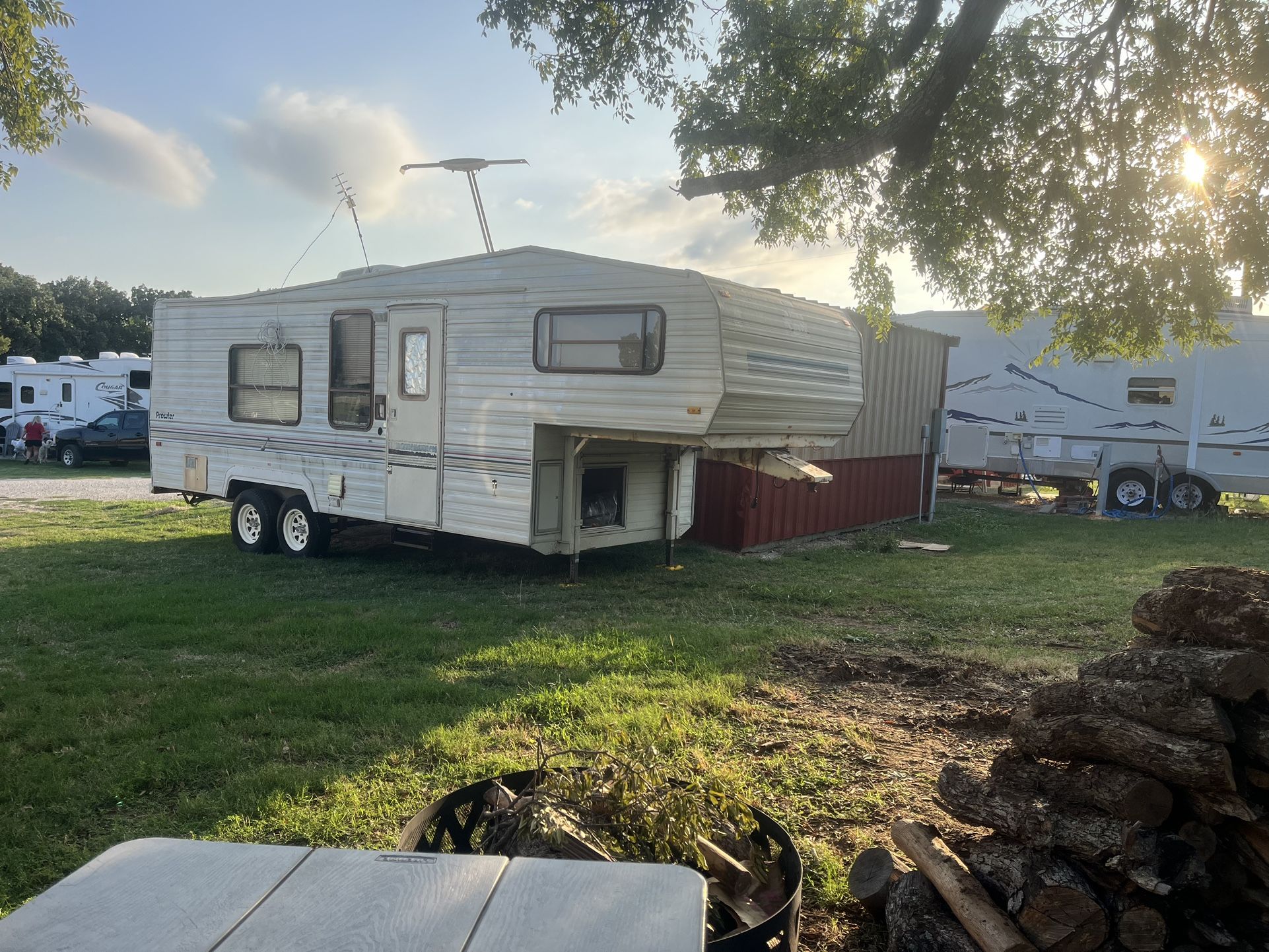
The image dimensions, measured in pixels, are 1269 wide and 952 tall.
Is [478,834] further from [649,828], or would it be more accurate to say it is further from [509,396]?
[509,396]

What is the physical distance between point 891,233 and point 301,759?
266 inches

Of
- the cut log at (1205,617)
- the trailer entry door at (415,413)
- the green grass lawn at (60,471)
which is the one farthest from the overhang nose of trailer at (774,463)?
the green grass lawn at (60,471)

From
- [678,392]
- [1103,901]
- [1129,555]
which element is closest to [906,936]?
[1103,901]

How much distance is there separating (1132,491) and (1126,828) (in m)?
16.3

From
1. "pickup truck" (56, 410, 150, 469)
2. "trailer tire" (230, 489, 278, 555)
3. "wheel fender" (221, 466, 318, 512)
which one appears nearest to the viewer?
"wheel fender" (221, 466, 318, 512)

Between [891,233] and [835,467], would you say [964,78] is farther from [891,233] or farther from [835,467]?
[835,467]

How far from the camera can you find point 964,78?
6.68 meters

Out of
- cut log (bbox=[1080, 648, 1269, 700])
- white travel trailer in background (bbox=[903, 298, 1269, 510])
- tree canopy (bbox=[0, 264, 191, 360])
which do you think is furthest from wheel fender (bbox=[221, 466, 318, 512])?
tree canopy (bbox=[0, 264, 191, 360])

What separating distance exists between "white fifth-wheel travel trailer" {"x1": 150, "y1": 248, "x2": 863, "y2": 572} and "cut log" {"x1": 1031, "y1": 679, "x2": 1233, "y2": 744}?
441 cm

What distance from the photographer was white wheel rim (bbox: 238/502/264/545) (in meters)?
10.7

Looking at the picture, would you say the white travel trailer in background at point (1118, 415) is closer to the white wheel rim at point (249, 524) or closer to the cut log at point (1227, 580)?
the white wheel rim at point (249, 524)

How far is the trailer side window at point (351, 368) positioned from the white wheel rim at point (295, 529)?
1337 mm

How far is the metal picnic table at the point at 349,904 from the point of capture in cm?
153

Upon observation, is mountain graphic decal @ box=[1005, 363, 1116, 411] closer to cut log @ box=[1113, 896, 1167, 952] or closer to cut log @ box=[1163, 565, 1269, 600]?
cut log @ box=[1163, 565, 1269, 600]
